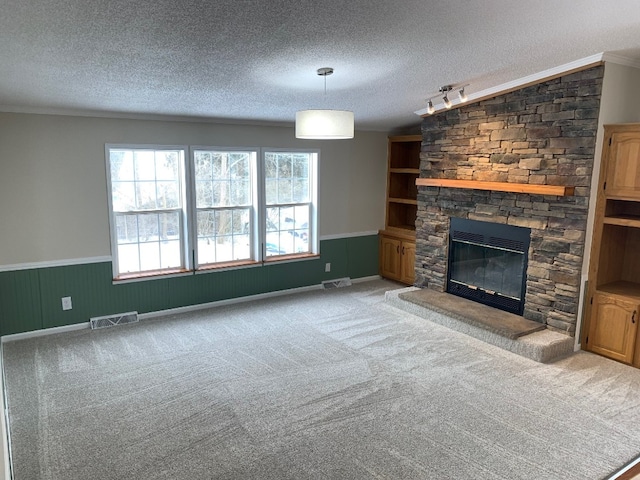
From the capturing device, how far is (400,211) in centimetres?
727

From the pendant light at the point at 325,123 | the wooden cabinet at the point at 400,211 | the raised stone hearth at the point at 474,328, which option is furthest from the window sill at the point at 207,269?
the pendant light at the point at 325,123

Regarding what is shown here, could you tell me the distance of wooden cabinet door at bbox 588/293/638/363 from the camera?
418 cm

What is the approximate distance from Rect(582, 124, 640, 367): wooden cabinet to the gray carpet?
10.0 inches

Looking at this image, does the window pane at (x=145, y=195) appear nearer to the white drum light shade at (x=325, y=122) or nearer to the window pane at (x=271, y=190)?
the window pane at (x=271, y=190)

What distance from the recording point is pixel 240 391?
3.68 metres

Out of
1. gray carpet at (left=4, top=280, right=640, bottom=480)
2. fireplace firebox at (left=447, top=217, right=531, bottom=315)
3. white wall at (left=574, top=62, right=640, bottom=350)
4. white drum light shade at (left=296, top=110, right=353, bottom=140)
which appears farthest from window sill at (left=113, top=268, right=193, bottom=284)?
white wall at (left=574, top=62, right=640, bottom=350)

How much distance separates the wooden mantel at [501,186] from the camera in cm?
429

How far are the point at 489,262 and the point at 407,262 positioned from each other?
1566 mm

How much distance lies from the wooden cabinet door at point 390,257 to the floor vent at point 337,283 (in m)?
0.63

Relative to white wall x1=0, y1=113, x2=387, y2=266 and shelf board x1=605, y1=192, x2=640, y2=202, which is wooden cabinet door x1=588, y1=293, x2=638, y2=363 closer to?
shelf board x1=605, y1=192, x2=640, y2=202

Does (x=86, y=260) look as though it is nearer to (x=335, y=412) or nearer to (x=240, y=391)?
(x=240, y=391)

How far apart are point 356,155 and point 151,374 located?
13.5ft

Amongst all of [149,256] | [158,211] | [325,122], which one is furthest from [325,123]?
[149,256]

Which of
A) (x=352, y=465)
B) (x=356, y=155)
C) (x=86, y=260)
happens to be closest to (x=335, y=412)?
(x=352, y=465)
